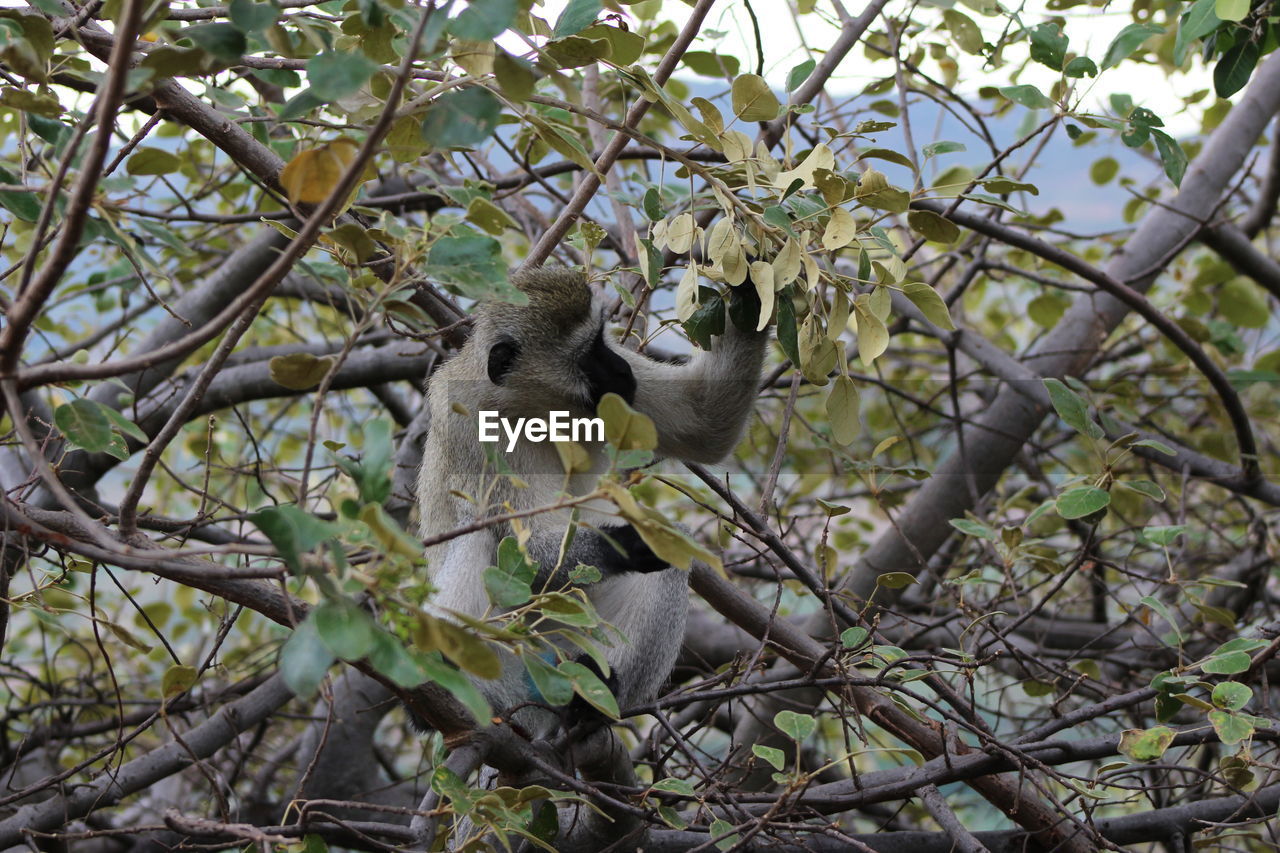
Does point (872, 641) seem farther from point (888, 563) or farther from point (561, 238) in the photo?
point (888, 563)

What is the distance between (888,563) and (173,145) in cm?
386

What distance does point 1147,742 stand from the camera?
6.43 feet

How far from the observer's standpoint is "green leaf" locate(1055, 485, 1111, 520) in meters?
2.11

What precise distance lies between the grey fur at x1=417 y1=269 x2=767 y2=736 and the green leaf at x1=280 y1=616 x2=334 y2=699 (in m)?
1.60

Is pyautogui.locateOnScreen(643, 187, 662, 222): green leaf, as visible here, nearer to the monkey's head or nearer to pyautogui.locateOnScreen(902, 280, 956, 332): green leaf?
pyautogui.locateOnScreen(902, 280, 956, 332): green leaf

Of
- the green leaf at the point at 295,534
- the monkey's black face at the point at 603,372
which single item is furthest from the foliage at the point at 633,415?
the monkey's black face at the point at 603,372

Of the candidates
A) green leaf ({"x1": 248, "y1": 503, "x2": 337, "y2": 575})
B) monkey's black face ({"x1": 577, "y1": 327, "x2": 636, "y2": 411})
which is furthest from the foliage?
monkey's black face ({"x1": 577, "y1": 327, "x2": 636, "y2": 411})

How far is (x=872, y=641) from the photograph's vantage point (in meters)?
2.30

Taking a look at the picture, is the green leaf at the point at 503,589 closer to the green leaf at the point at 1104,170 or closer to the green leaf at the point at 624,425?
the green leaf at the point at 624,425

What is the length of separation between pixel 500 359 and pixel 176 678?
1173mm

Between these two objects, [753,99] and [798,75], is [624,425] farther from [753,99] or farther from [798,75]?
[798,75]

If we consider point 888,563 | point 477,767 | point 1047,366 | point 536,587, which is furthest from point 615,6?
point 1047,366

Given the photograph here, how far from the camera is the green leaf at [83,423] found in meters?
1.47

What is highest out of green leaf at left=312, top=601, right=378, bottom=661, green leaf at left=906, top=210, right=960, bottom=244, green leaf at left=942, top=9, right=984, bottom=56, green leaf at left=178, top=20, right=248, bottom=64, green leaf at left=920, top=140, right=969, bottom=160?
green leaf at left=942, top=9, right=984, bottom=56
